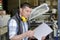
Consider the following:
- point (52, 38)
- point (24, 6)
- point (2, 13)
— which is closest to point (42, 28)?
point (24, 6)

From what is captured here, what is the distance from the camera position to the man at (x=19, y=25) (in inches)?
92.3

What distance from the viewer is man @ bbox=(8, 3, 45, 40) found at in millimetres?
2345

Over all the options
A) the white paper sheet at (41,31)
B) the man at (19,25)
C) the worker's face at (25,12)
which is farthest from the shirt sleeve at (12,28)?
the white paper sheet at (41,31)

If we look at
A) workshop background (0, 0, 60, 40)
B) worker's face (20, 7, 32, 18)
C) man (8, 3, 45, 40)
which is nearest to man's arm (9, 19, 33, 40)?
man (8, 3, 45, 40)

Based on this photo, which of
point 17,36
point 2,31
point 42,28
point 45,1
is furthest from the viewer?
point 45,1

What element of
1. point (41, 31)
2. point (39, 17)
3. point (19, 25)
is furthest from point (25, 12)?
point (39, 17)

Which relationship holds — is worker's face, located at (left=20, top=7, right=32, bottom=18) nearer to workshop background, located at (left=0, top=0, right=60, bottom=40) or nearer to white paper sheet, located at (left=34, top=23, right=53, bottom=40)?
white paper sheet, located at (left=34, top=23, right=53, bottom=40)

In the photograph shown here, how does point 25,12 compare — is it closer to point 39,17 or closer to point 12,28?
point 12,28

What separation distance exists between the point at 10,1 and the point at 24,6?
167cm

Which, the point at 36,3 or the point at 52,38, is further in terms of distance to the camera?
the point at 36,3

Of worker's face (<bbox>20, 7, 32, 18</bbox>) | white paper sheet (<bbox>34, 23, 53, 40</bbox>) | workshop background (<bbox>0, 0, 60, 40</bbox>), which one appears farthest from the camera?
workshop background (<bbox>0, 0, 60, 40</bbox>)

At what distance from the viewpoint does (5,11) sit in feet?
12.7

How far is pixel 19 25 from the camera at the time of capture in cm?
244

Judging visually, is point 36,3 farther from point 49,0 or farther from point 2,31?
point 2,31
